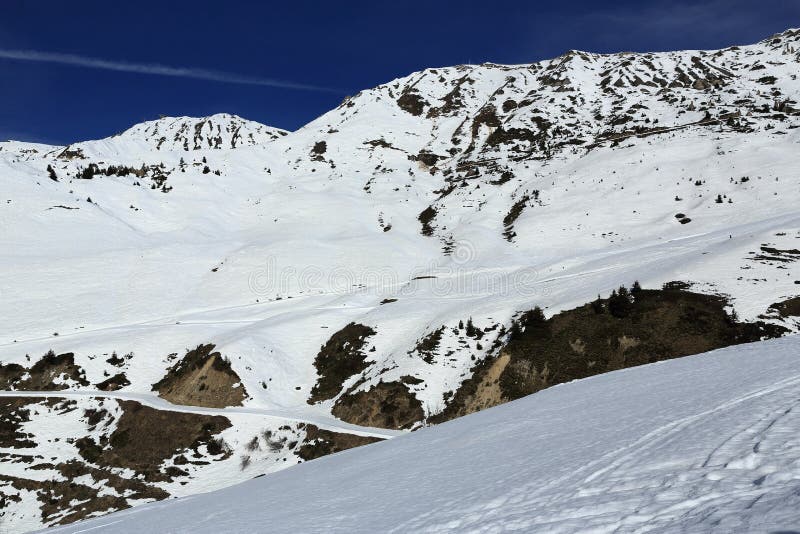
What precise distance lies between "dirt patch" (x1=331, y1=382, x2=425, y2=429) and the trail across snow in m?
0.62

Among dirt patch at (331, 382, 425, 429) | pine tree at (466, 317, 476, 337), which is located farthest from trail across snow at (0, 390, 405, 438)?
pine tree at (466, 317, 476, 337)

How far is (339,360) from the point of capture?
3584cm

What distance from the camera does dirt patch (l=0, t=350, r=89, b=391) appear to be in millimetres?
34062

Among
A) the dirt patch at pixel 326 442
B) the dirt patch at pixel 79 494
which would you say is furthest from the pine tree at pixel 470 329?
the dirt patch at pixel 79 494

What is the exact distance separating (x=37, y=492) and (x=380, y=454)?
67.8ft

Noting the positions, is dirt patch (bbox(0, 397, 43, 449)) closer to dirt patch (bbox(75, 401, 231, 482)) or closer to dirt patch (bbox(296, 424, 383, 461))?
dirt patch (bbox(75, 401, 231, 482))

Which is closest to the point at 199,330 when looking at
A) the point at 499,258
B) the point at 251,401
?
the point at 251,401

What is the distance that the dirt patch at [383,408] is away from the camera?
27766mm

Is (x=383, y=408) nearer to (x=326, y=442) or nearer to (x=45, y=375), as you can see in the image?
(x=326, y=442)

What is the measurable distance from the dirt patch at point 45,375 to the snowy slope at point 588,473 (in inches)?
1016

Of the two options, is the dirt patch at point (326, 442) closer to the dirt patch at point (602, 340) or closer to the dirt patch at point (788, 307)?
the dirt patch at point (602, 340)

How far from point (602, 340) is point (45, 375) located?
3813 cm

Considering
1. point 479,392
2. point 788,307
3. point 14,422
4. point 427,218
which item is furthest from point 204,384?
point 427,218

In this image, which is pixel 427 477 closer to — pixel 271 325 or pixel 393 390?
pixel 393 390
